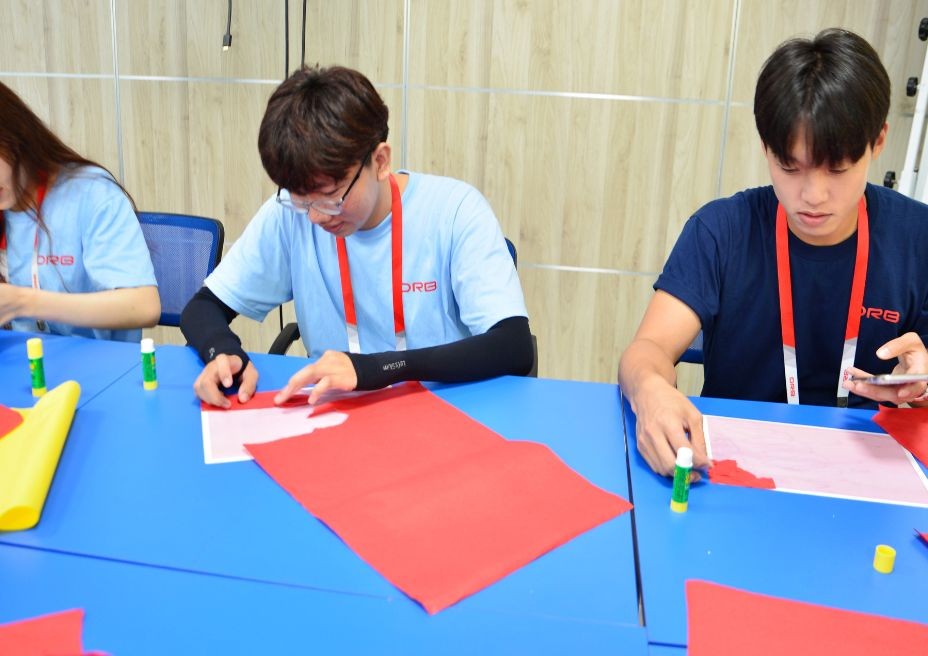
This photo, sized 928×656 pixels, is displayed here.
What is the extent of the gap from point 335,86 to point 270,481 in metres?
0.78

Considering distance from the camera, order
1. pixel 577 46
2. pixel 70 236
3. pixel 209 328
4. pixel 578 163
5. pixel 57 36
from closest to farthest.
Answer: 1. pixel 209 328
2. pixel 70 236
3. pixel 577 46
4. pixel 578 163
5. pixel 57 36

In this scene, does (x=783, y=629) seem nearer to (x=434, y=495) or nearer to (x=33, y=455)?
(x=434, y=495)

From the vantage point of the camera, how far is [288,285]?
6.04ft

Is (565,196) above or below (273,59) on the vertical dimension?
below

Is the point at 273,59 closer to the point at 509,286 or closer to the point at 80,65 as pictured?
the point at 80,65

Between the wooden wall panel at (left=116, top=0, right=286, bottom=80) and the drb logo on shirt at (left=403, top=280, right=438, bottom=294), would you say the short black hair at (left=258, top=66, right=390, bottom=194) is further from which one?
the wooden wall panel at (left=116, top=0, right=286, bottom=80)

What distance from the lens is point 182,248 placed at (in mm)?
2105

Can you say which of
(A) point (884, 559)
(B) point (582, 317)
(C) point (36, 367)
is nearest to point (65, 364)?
(C) point (36, 367)

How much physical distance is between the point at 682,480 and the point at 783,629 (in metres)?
0.24

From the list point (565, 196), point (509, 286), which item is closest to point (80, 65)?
point (565, 196)

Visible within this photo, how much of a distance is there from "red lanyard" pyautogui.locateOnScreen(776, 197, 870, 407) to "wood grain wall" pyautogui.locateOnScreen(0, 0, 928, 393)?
1.48 m

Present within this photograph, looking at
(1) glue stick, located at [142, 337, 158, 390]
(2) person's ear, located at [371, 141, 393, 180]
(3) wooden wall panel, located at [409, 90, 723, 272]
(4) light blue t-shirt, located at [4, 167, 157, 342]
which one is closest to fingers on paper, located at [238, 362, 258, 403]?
(1) glue stick, located at [142, 337, 158, 390]

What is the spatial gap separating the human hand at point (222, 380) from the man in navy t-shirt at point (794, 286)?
0.69 m

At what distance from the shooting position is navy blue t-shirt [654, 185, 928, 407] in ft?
5.02
